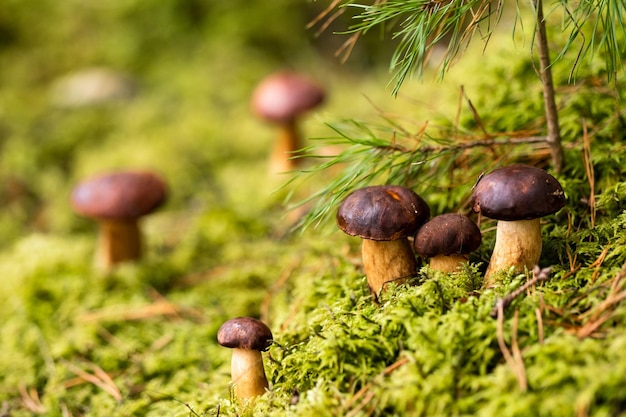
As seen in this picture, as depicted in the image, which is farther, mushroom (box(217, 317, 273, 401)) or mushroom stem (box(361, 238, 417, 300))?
mushroom stem (box(361, 238, 417, 300))

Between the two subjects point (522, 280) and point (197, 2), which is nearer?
point (522, 280)

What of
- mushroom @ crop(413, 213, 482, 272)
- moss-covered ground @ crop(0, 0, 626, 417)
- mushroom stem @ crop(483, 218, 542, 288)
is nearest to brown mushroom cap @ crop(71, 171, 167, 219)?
moss-covered ground @ crop(0, 0, 626, 417)

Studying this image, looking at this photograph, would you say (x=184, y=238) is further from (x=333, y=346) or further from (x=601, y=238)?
(x=601, y=238)

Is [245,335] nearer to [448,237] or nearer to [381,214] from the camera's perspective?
[381,214]

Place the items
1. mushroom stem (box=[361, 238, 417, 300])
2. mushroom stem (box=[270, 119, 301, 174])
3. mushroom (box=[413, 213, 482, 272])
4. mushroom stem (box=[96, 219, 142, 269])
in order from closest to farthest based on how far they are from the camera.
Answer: mushroom (box=[413, 213, 482, 272])
mushroom stem (box=[361, 238, 417, 300])
mushroom stem (box=[96, 219, 142, 269])
mushroom stem (box=[270, 119, 301, 174])

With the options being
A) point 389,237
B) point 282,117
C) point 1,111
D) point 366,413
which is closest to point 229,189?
point 282,117

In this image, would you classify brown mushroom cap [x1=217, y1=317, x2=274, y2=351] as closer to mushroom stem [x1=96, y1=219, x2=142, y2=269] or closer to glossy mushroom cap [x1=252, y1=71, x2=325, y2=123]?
mushroom stem [x1=96, y1=219, x2=142, y2=269]

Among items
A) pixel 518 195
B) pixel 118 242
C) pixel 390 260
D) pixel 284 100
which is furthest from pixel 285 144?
pixel 518 195

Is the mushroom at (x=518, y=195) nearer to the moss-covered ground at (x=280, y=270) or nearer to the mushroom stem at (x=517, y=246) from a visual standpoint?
the mushroom stem at (x=517, y=246)
